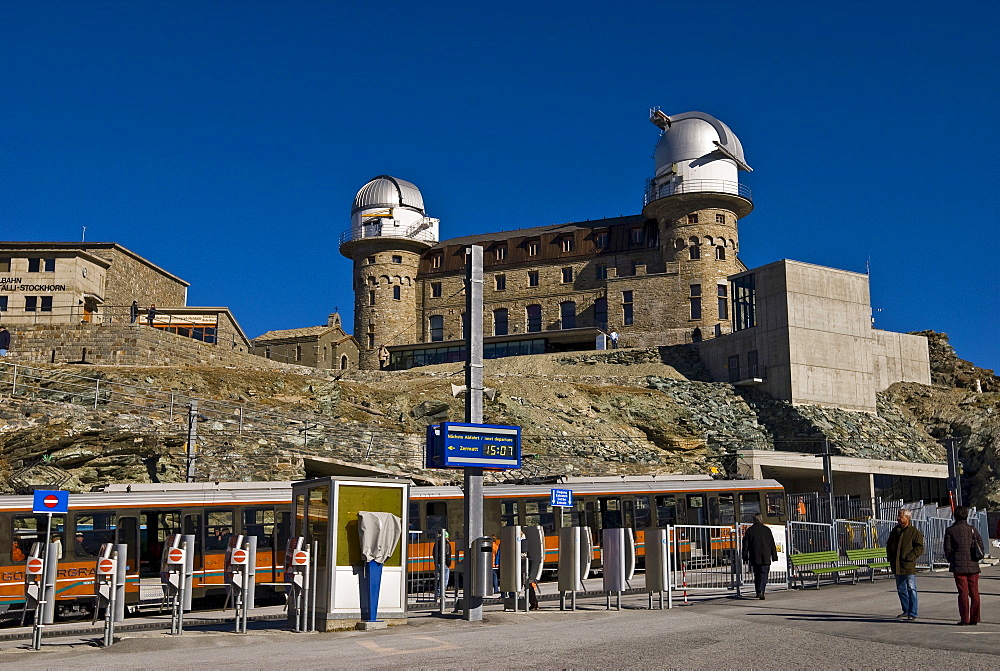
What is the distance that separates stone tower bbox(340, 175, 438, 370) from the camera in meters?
80.2

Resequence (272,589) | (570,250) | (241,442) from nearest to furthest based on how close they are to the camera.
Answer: (272,589), (241,442), (570,250)

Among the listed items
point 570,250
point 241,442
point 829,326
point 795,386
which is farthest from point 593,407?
point 570,250

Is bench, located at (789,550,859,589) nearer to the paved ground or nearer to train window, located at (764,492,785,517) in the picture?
the paved ground

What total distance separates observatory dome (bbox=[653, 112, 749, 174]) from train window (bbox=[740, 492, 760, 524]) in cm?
4591

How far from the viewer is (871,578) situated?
22766mm

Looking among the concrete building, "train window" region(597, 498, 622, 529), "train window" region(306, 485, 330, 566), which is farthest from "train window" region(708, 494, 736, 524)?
the concrete building

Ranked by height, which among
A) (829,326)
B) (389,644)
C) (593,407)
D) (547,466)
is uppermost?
(829,326)

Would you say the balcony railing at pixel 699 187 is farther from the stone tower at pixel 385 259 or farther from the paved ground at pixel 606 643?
the paved ground at pixel 606 643

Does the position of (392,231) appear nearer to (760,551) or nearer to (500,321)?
(500,321)

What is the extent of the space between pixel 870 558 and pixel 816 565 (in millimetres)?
2634

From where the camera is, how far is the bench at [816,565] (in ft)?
66.2

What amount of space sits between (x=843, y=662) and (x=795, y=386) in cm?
4585

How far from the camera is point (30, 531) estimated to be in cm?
2045

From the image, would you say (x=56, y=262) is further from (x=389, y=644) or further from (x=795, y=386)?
(x=389, y=644)
